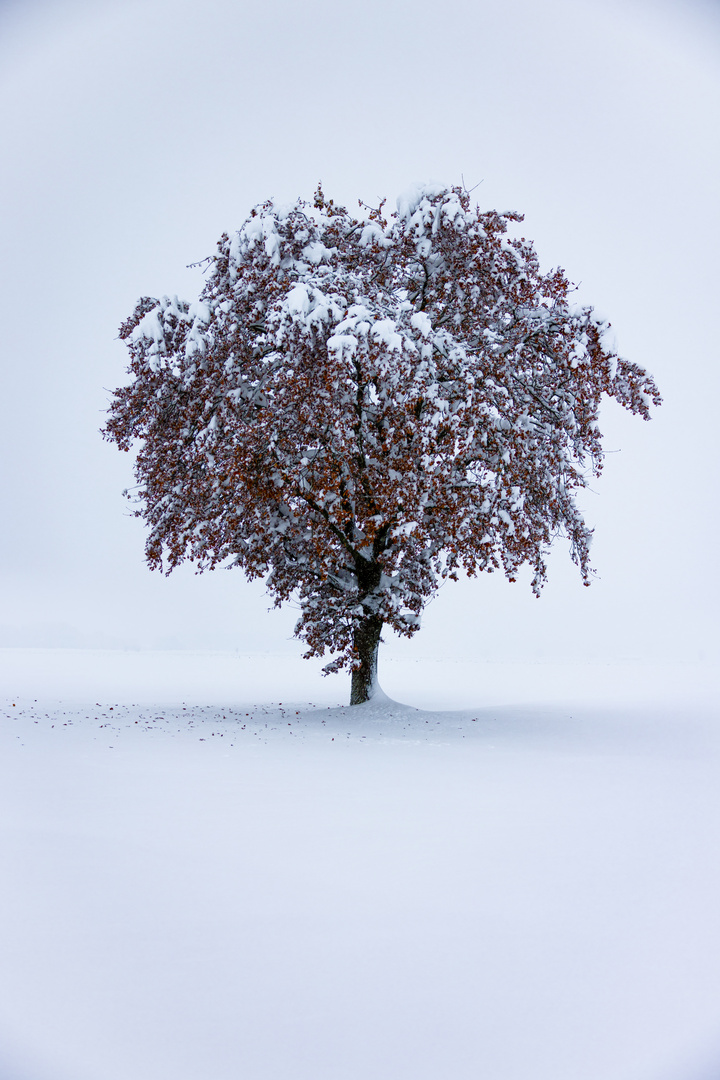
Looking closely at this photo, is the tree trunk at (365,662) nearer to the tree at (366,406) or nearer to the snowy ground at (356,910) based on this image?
the tree at (366,406)

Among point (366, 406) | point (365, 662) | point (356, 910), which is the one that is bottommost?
point (356, 910)

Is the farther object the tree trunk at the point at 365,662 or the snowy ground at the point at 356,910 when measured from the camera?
the tree trunk at the point at 365,662

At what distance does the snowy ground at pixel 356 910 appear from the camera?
446cm

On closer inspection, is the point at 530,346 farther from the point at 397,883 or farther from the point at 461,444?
the point at 397,883

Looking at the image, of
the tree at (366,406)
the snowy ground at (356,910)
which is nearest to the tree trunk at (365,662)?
the tree at (366,406)

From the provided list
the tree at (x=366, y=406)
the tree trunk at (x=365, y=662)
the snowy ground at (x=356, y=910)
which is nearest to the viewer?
the snowy ground at (x=356, y=910)

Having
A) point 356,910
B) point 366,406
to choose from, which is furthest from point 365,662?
point 356,910

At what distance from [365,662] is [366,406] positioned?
6407 millimetres

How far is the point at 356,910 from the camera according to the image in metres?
6.15

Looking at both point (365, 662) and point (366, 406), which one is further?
point (365, 662)

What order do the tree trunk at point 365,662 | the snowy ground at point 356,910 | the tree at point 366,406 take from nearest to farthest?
the snowy ground at point 356,910, the tree at point 366,406, the tree trunk at point 365,662

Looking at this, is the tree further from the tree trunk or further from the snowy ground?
the snowy ground

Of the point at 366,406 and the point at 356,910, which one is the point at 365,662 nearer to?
the point at 366,406

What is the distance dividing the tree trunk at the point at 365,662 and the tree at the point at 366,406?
49 mm
